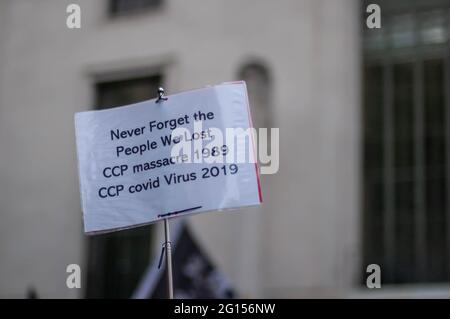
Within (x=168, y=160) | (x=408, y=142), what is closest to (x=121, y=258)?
(x=408, y=142)

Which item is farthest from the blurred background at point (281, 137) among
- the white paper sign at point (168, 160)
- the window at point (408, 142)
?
the white paper sign at point (168, 160)

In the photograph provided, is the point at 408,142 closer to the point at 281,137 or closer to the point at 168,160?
the point at 281,137

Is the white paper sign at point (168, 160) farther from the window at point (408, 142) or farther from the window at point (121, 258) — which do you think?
the window at point (121, 258)

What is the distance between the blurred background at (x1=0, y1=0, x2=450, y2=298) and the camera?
44.0ft

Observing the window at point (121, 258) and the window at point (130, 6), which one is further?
the window at point (130, 6)

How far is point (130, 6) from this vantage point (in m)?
15.8

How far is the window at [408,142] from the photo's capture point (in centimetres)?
1325

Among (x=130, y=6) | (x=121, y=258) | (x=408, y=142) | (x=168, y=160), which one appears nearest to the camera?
(x=168, y=160)

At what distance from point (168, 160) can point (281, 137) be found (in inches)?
255

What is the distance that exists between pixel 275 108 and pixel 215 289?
297cm

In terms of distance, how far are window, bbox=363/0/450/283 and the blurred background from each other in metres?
0.02

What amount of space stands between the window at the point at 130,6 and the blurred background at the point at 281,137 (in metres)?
0.03

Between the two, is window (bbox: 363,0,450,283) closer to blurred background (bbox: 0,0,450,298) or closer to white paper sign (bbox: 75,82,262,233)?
blurred background (bbox: 0,0,450,298)

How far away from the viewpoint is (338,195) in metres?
13.5
